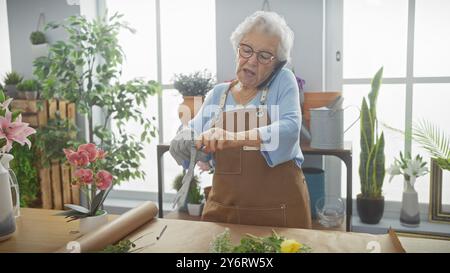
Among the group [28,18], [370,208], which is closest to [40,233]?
[370,208]

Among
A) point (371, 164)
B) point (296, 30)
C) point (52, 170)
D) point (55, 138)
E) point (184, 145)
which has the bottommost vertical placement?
point (52, 170)

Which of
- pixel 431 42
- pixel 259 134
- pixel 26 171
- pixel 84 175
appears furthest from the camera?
pixel 26 171

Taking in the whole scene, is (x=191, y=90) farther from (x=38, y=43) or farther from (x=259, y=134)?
(x=38, y=43)

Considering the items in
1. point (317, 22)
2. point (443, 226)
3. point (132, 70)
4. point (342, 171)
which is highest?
Result: point (317, 22)

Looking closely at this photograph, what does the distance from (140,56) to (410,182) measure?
176 centimetres

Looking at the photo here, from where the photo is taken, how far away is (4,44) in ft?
8.54

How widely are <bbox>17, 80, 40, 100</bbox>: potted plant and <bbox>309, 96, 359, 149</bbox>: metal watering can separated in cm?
172

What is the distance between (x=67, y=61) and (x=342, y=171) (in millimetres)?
1674

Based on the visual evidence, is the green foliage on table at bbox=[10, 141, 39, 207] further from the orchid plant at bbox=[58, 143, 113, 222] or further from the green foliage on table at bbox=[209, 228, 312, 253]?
the green foliage on table at bbox=[209, 228, 312, 253]

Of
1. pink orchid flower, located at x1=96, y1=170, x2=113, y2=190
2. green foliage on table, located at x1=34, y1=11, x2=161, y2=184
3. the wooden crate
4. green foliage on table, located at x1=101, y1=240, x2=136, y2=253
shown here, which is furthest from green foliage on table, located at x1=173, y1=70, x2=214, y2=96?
green foliage on table, located at x1=101, y1=240, x2=136, y2=253

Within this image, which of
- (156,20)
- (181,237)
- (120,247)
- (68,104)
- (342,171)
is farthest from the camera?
(68,104)

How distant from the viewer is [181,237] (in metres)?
0.99

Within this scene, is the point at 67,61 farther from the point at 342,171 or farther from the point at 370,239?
the point at 370,239

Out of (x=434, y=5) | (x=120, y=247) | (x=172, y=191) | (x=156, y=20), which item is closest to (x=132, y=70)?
(x=156, y=20)
